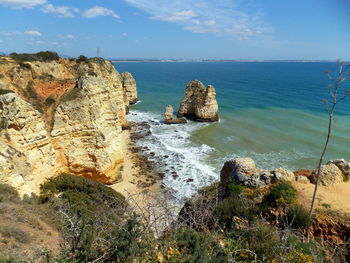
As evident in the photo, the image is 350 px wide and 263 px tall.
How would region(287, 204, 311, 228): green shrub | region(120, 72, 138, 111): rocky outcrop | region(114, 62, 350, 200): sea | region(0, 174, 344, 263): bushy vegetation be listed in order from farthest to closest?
1. region(120, 72, 138, 111): rocky outcrop
2. region(114, 62, 350, 200): sea
3. region(287, 204, 311, 228): green shrub
4. region(0, 174, 344, 263): bushy vegetation

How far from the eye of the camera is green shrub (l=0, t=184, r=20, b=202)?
983 cm

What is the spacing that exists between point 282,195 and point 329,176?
3120 millimetres

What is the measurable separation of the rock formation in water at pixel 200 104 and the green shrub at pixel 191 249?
3515 cm

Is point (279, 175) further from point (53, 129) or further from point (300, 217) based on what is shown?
point (53, 129)

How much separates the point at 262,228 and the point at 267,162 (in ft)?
65.6

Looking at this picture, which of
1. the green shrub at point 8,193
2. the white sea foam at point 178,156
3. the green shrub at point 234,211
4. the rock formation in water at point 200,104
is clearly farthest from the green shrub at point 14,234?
the rock formation in water at point 200,104

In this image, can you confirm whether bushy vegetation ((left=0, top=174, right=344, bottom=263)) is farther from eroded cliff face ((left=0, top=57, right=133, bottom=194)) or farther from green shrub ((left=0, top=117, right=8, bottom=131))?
green shrub ((left=0, top=117, right=8, bottom=131))

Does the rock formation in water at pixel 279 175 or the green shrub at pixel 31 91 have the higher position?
the green shrub at pixel 31 91

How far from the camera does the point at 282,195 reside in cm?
989

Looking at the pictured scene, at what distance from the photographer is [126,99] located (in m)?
50.3

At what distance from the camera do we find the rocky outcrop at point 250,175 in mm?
11461

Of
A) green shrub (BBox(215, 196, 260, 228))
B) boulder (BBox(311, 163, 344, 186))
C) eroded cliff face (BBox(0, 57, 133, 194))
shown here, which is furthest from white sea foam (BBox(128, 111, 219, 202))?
boulder (BBox(311, 163, 344, 186))

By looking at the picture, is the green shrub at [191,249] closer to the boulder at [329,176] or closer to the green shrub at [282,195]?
the green shrub at [282,195]

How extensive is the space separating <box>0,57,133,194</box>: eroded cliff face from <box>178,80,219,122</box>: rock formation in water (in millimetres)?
Answer: 24315
